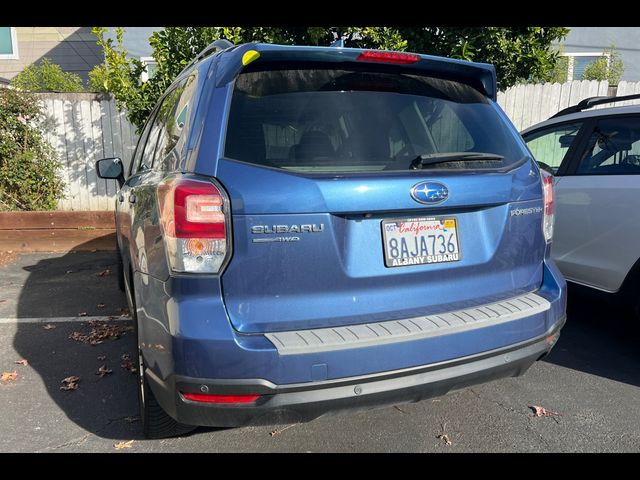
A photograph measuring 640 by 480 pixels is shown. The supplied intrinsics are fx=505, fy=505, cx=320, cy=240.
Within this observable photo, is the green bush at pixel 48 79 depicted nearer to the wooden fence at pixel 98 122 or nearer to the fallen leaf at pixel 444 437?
the wooden fence at pixel 98 122

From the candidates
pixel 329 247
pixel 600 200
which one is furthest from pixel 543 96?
pixel 329 247

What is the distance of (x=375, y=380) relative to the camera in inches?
78.4

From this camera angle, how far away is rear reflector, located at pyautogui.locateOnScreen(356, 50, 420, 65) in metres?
2.26

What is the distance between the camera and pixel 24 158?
770 centimetres

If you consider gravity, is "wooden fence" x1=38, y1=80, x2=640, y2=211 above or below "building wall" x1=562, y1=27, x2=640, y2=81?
below

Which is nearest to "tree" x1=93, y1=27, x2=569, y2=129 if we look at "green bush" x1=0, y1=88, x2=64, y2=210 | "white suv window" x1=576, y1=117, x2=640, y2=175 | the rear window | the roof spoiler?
"green bush" x1=0, y1=88, x2=64, y2=210

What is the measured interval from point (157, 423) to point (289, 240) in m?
1.27

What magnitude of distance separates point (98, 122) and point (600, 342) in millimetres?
7597

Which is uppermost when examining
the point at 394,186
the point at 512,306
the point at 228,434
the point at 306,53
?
the point at 306,53

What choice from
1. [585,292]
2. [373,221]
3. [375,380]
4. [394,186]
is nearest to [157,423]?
[375,380]

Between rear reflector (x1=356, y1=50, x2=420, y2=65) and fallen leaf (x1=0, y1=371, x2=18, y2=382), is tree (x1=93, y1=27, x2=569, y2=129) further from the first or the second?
fallen leaf (x1=0, y1=371, x2=18, y2=382)

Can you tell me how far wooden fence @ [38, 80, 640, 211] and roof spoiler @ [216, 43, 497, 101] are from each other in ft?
20.0

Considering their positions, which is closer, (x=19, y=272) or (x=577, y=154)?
(x=577, y=154)

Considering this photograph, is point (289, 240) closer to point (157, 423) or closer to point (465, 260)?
point (465, 260)
